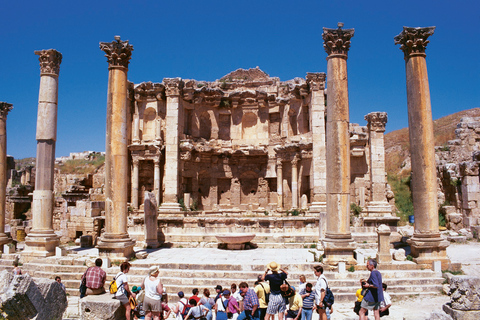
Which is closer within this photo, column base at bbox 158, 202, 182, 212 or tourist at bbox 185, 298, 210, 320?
tourist at bbox 185, 298, 210, 320

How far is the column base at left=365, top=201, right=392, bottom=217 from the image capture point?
68.1ft

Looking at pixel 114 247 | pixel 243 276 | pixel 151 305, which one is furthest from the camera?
pixel 114 247

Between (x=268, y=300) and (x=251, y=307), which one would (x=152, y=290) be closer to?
(x=251, y=307)

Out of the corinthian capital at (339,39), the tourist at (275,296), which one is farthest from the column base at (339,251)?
the corinthian capital at (339,39)

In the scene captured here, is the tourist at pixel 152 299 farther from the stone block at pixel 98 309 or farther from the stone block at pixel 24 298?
the stone block at pixel 24 298

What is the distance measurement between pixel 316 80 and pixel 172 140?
991 centimetres

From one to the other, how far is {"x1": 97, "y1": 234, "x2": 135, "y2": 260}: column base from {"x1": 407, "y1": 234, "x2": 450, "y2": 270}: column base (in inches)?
368

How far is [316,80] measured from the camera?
23703 mm

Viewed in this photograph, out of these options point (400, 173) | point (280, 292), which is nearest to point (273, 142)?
point (400, 173)

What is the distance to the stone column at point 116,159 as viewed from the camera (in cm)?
1318

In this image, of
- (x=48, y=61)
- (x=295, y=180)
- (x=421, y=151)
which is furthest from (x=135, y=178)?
(x=421, y=151)

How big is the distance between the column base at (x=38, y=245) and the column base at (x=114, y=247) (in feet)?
9.44

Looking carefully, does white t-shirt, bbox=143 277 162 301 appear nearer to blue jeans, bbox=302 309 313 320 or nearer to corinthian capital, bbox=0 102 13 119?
blue jeans, bbox=302 309 313 320

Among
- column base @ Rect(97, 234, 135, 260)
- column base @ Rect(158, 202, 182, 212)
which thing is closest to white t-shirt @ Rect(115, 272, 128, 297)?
column base @ Rect(97, 234, 135, 260)
